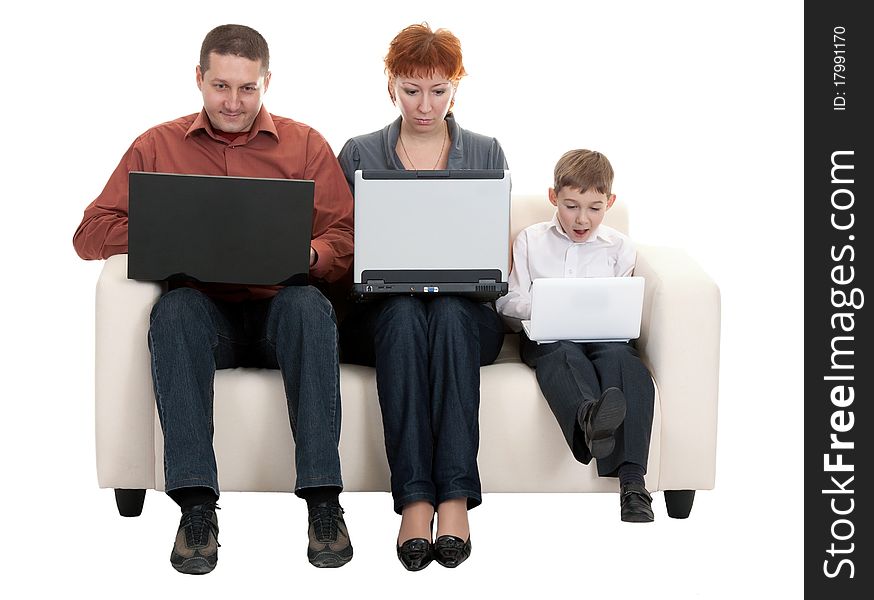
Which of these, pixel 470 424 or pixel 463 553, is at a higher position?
pixel 470 424

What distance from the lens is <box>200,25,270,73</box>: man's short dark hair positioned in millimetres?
4008

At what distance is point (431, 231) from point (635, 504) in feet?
2.86

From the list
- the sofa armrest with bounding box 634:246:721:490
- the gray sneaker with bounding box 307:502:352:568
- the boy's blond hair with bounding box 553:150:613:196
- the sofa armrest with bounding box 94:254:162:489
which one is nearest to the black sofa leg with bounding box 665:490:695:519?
the sofa armrest with bounding box 634:246:721:490

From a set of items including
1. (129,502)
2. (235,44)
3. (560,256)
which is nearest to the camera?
(235,44)

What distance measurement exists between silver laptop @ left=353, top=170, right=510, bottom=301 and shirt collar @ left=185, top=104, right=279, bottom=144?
418mm

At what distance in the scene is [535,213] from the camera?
454 cm

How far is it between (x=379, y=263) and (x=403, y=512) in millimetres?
645

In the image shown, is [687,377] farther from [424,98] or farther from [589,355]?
[424,98]

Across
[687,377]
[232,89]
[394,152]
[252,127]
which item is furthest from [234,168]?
[687,377]

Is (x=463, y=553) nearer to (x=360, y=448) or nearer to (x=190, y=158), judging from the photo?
(x=360, y=448)

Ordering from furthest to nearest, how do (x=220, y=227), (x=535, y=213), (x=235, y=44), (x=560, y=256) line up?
(x=535, y=213)
(x=560, y=256)
(x=235, y=44)
(x=220, y=227)

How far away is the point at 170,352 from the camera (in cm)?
376

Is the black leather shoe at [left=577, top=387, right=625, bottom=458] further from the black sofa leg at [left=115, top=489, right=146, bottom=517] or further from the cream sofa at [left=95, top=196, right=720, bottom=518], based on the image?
the black sofa leg at [left=115, top=489, right=146, bottom=517]

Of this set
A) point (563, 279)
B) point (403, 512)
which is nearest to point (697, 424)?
point (563, 279)
